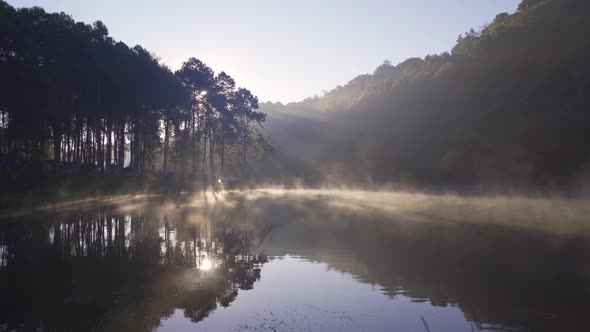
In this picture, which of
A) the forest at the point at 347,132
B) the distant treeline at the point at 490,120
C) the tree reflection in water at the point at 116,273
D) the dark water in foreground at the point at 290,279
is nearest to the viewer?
the dark water in foreground at the point at 290,279

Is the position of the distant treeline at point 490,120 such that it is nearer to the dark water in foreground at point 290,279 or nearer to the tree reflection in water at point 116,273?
the dark water in foreground at point 290,279

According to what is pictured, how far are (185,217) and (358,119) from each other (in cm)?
9311

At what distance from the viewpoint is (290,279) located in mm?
Result: 13547

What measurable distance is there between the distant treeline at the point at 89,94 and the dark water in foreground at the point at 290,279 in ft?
77.5

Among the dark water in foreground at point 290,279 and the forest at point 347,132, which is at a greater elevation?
the forest at point 347,132

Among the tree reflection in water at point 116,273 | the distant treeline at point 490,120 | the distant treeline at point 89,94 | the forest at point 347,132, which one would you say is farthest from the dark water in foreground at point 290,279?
the distant treeline at point 490,120

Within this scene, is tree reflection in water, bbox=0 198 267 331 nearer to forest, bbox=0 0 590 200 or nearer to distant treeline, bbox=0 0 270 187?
forest, bbox=0 0 590 200

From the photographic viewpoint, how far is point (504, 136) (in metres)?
66.1

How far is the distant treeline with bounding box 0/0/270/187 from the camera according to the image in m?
42.1

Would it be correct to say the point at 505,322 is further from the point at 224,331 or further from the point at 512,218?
the point at 512,218

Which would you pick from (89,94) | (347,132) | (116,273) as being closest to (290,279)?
(116,273)

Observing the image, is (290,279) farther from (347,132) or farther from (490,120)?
(347,132)

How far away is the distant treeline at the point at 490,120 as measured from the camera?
57938 mm

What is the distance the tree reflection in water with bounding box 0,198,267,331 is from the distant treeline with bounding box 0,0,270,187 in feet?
66.8
